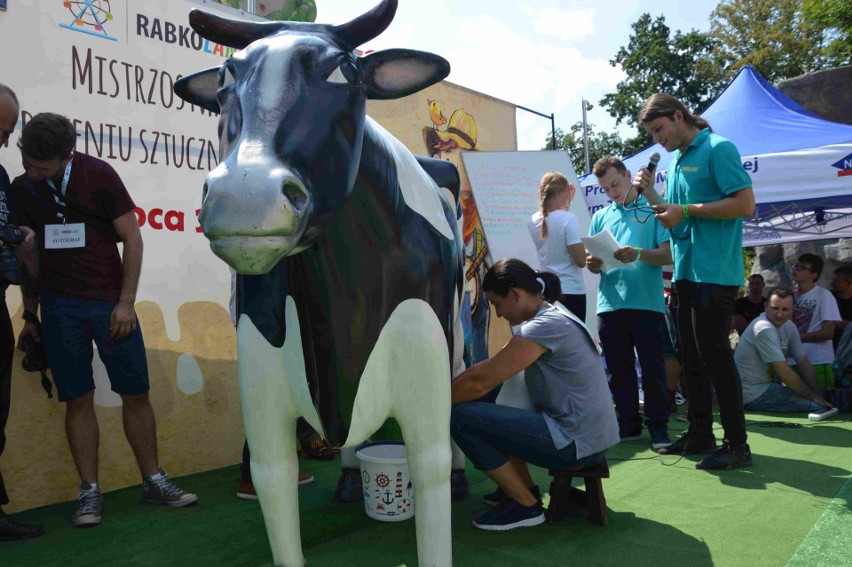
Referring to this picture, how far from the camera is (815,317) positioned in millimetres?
5555

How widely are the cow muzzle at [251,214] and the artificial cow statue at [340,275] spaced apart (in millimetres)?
97

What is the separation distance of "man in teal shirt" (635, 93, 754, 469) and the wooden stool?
0.89 metres

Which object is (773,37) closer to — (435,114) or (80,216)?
(435,114)

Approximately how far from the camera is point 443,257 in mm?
1917

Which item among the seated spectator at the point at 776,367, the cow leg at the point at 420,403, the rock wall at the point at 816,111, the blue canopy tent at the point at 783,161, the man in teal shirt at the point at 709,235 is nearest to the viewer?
the cow leg at the point at 420,403

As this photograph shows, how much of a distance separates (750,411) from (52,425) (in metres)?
4.59

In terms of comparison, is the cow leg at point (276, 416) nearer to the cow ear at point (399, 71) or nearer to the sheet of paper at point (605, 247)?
the cow ear at point (399, 71)

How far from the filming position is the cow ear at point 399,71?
1.63 metres

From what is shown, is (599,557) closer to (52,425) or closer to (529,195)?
(52,425)

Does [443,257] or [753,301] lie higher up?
[443,257]

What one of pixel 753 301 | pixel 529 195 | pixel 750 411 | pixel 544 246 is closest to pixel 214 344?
pixel 544 246

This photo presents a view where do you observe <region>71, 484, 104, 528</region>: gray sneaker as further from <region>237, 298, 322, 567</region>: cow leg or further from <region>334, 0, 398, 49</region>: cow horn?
<region>334, 0, 398, 49</region>: cow horn

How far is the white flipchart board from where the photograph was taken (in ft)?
17.2

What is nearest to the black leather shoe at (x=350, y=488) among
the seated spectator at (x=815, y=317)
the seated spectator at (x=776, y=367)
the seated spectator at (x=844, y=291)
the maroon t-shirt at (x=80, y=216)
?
the maroon t-shirt at (x=80, y=216)
